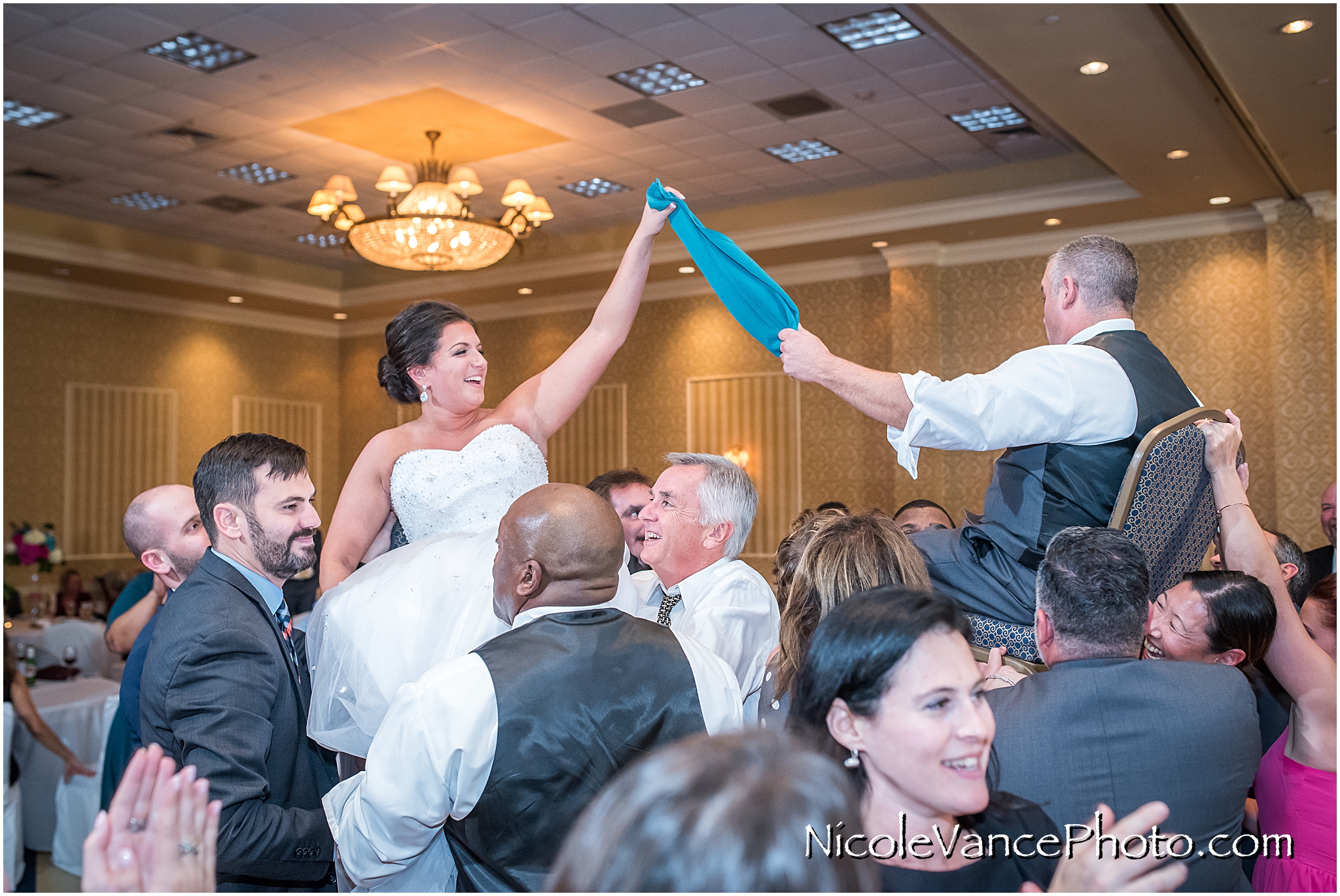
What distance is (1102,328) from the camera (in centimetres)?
251

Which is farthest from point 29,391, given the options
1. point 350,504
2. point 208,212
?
point 350,504

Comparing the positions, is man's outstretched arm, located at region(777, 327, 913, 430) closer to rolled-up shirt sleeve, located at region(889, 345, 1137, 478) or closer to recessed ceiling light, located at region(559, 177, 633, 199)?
rolled-up shirt sleeve, located at region(889, 345, 1137, 478)

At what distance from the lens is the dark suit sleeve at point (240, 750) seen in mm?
1971

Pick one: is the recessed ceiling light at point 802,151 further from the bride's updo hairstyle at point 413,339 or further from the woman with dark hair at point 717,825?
the woman with dark hair at point 717,825

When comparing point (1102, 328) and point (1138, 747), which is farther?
point (1102, 328)

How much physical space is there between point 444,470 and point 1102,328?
5.81 ft

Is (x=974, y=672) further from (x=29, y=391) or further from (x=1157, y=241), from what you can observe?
(x=29, y=391)

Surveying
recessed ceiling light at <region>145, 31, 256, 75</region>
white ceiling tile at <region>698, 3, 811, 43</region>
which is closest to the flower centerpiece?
recessed ceiling light at <region>145, 31, 256, 75</region>

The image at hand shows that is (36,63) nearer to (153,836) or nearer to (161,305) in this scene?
(161,305)

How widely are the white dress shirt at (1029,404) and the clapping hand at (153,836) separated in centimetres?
156

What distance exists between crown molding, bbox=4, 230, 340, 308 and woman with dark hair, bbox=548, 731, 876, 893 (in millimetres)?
9905

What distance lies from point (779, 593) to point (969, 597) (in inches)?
18.1

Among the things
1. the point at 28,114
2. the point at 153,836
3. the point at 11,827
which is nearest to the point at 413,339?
the point at 153,836

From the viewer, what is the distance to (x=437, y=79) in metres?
6.45
